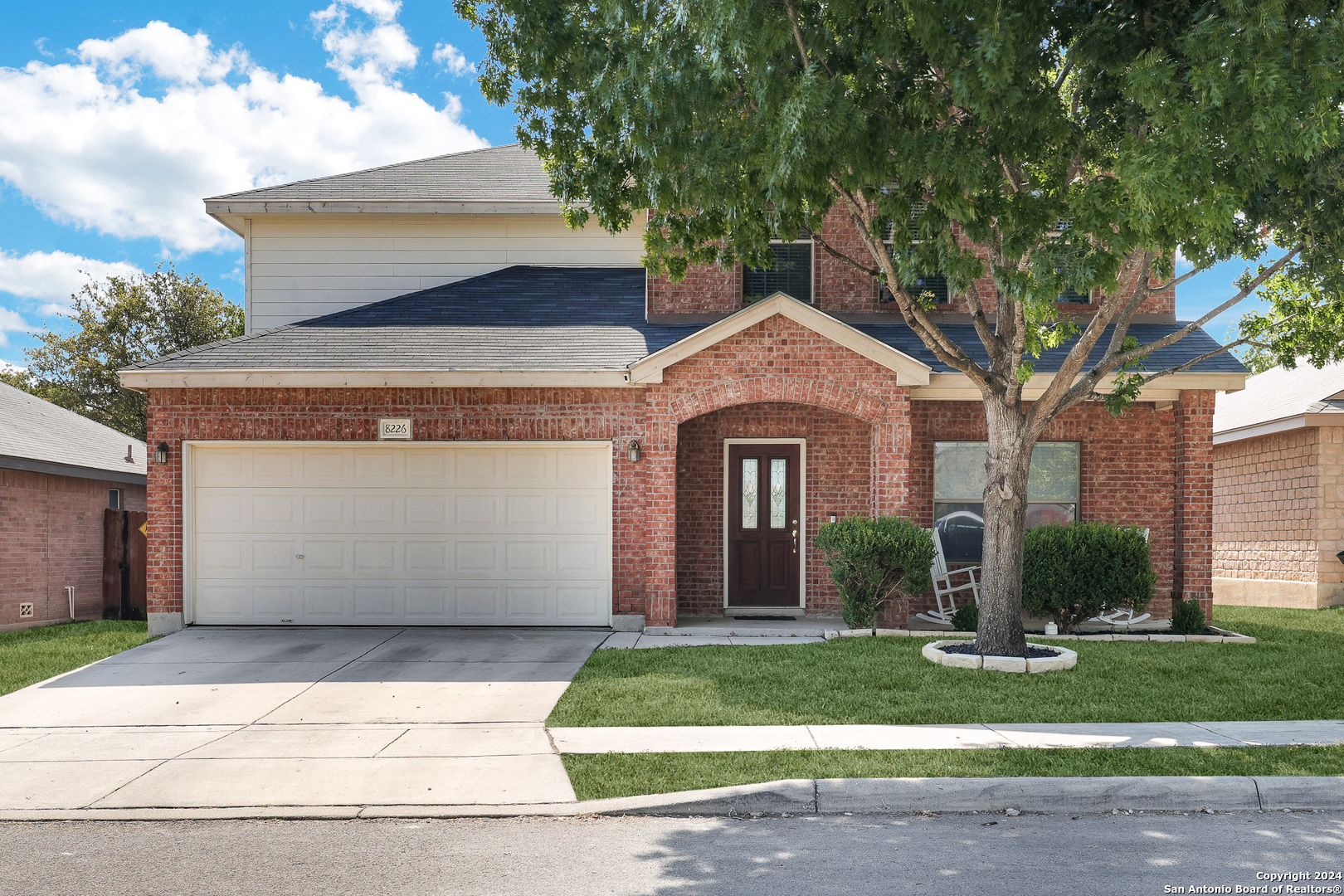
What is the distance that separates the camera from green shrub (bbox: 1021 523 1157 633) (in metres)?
11.0

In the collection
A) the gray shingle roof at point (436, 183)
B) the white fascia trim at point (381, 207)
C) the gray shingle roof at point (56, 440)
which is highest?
the gray shingle roof at point (436, 183)

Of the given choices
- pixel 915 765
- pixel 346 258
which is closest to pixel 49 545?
pixel 346 258

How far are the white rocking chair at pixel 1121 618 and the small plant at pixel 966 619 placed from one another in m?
1.58

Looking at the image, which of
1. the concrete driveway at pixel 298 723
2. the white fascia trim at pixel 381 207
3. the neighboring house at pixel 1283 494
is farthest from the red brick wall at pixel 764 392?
the neighboring house at pixel 1283 494

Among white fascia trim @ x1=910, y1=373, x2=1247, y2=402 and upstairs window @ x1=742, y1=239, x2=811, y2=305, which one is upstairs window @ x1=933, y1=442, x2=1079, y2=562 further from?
upstairs window @ x1=742, y1=239, x2=811, y2=305

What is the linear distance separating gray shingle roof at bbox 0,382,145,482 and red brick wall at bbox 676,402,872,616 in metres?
9.82

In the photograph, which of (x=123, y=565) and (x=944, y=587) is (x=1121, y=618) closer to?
(x=944, y=587)

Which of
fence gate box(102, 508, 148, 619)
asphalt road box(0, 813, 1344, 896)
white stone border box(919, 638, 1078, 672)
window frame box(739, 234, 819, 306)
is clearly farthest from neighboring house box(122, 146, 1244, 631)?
asphalt road box(0, 813, 1344, 896)

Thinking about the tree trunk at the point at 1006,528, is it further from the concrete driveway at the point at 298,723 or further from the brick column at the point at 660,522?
the concrete driveway at the point at 298,723

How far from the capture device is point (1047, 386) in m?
11.7

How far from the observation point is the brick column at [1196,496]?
39.9ft

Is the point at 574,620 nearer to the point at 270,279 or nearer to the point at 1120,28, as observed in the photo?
the point at 270,279

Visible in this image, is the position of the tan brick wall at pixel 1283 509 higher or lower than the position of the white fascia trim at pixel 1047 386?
lower

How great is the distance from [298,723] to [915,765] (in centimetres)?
472
